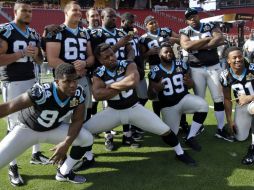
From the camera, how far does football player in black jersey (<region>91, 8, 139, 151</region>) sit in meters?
4.84

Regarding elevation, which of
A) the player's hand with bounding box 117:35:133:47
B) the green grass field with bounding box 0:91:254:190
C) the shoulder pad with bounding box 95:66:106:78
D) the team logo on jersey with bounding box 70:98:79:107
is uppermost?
the player's hand with bounding box 117:35:133:47

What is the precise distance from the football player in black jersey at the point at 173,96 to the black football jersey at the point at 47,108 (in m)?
1.52

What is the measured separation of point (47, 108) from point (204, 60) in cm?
276

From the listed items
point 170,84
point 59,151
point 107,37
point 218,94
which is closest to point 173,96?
point 170,84

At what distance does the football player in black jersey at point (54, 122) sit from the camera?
339 cm

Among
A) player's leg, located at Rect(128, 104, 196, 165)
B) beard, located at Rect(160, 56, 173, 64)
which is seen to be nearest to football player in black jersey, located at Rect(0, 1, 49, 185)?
player's leg, located at Rect(128, 104, 196, 165)

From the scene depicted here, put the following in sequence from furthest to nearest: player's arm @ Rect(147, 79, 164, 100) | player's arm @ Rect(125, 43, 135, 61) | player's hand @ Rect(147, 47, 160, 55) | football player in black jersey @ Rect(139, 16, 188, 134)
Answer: football player in black jersey @ Rect(139, 16, 188, 134) < player's hand @ Rect(147, 47, 160, 55) < player's arm @ Rect(125, 43, 135, 61) < player's arm @ Rect(147, 79, 164, 100)

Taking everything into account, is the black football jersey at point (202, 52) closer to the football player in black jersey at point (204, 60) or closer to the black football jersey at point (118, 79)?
the football player in black jersey at point (204, 60)

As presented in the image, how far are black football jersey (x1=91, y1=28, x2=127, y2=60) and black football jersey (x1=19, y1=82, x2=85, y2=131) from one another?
1.26 meters

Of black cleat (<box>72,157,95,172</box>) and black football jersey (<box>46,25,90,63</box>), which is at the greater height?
black football jersey (<box>46,25,90,63</box>)

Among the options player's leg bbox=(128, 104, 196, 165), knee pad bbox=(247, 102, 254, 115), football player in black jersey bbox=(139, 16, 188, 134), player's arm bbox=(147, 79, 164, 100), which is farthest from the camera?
football player in black jersey bbox=(139, 16, 188, 134)

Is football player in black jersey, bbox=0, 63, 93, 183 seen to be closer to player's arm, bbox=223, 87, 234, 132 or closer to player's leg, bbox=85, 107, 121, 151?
player's leg, bbox=85, 107, 121, 151

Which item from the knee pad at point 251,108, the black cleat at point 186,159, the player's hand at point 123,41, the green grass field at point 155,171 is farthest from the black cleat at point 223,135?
the player's hand at point 123,41

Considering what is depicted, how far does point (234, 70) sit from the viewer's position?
15.5 feet
